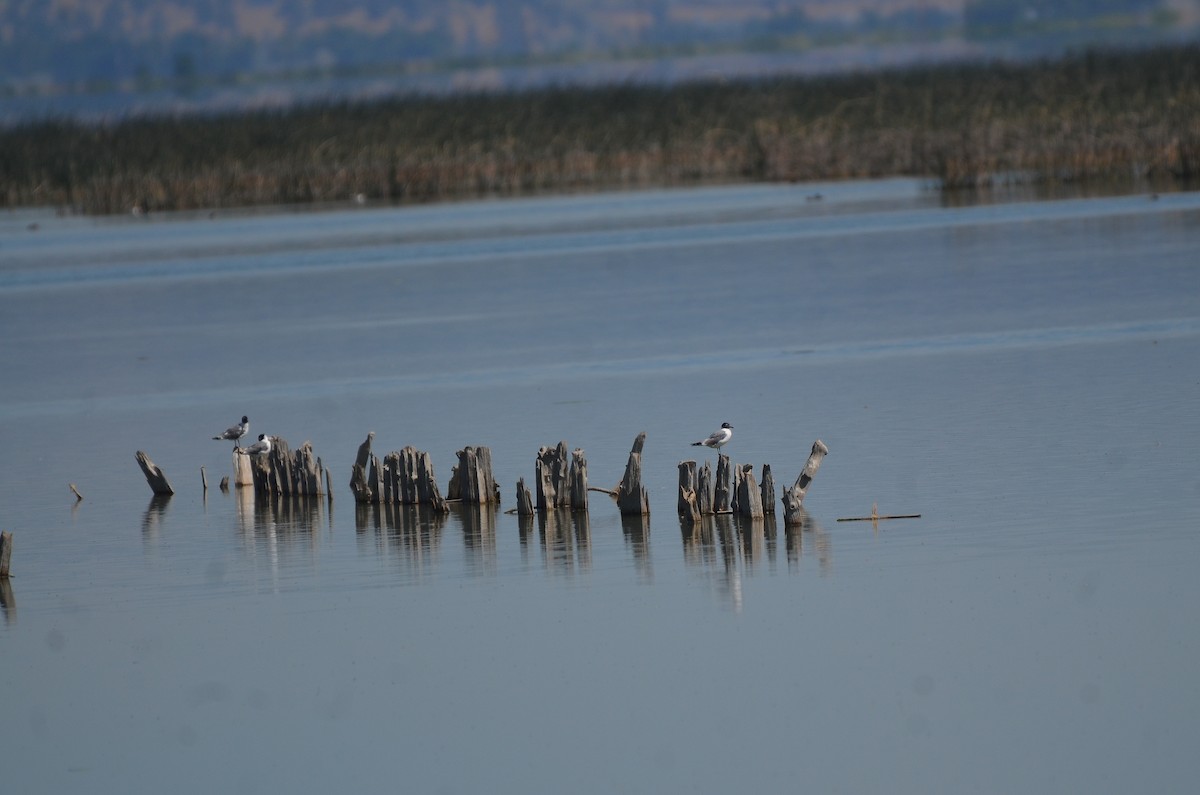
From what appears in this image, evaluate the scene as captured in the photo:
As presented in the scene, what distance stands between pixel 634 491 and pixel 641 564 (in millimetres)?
1072

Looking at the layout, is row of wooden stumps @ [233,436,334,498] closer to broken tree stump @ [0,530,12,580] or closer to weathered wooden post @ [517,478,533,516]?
weathered wooden post @ [517,478,533,516]

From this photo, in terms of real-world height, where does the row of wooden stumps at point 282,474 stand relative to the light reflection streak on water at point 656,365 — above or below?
below

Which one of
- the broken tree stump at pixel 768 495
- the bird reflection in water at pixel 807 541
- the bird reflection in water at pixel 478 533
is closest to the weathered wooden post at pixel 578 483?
the bird reflection in water at pixel 478 533

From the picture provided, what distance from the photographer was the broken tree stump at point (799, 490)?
11.2m

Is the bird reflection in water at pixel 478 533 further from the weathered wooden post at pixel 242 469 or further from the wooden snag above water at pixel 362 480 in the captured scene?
the weathered wooden post at pixel 242 469

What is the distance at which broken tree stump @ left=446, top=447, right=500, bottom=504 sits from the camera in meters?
12.4

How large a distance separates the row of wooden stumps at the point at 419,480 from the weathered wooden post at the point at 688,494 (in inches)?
55.8

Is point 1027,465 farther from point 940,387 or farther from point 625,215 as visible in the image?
point 625,215

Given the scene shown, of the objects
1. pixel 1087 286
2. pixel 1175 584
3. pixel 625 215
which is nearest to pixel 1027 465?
pixel 1175 584

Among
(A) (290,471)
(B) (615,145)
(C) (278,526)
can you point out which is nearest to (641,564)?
(C) (278,526)

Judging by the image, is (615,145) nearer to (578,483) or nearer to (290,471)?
(290,471)

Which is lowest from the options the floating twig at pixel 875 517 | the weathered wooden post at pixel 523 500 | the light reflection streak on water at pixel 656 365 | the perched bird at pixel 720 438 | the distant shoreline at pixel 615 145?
the floating twig at pixel 875 517

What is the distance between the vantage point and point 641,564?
10719 mm

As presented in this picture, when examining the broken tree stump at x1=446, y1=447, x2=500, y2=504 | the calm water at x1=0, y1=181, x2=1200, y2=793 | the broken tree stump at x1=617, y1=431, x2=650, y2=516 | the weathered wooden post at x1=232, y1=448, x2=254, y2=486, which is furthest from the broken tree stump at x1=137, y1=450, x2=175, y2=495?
the broken tree stump at x1=617, y1=431, x2=650, y2=516
